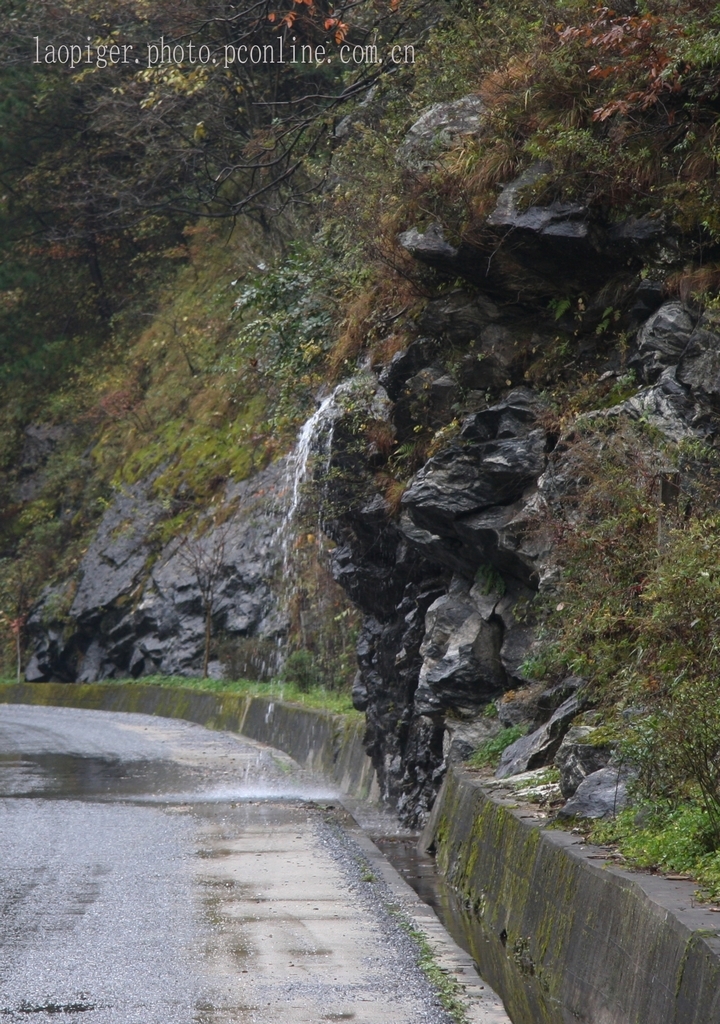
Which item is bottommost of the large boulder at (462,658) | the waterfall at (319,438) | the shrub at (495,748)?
the shrub at (495,748)

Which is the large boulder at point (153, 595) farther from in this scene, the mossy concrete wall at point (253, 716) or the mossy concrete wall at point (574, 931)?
the mossy concrete wall at point (574, 931)

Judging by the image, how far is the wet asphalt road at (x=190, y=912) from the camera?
20.5 ft

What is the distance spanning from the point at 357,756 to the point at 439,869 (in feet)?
19.0

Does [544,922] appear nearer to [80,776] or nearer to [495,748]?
[495,748]

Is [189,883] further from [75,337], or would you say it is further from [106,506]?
[75,337]

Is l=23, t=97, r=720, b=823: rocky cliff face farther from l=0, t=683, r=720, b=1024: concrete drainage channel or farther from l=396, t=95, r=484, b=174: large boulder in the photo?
l=0, t=683, r=720, b=1024: concrete drainage channel

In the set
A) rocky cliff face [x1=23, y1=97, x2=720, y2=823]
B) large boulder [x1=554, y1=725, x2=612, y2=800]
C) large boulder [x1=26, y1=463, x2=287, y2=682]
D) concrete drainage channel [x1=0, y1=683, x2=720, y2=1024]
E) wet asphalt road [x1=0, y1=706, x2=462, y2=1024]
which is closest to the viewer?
concrete drainage channel [x1=0, y1=683, x2=720, y2=1024]

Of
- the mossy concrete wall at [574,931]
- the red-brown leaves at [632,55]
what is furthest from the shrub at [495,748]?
the red-brown leaves at [632,55]

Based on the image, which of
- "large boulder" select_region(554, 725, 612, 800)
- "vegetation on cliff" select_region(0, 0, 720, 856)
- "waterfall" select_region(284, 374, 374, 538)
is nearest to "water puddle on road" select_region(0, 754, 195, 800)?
"vegetation on cliff" select_region(0, 0, 720, 856)

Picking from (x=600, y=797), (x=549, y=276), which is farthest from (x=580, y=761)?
(x=549, y=276)

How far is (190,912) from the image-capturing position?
8188 mm

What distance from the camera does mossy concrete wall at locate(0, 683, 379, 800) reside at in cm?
1641

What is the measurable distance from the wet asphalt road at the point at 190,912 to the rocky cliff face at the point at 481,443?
1687 mm

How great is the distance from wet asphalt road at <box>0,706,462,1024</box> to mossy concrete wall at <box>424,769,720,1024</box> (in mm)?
621
